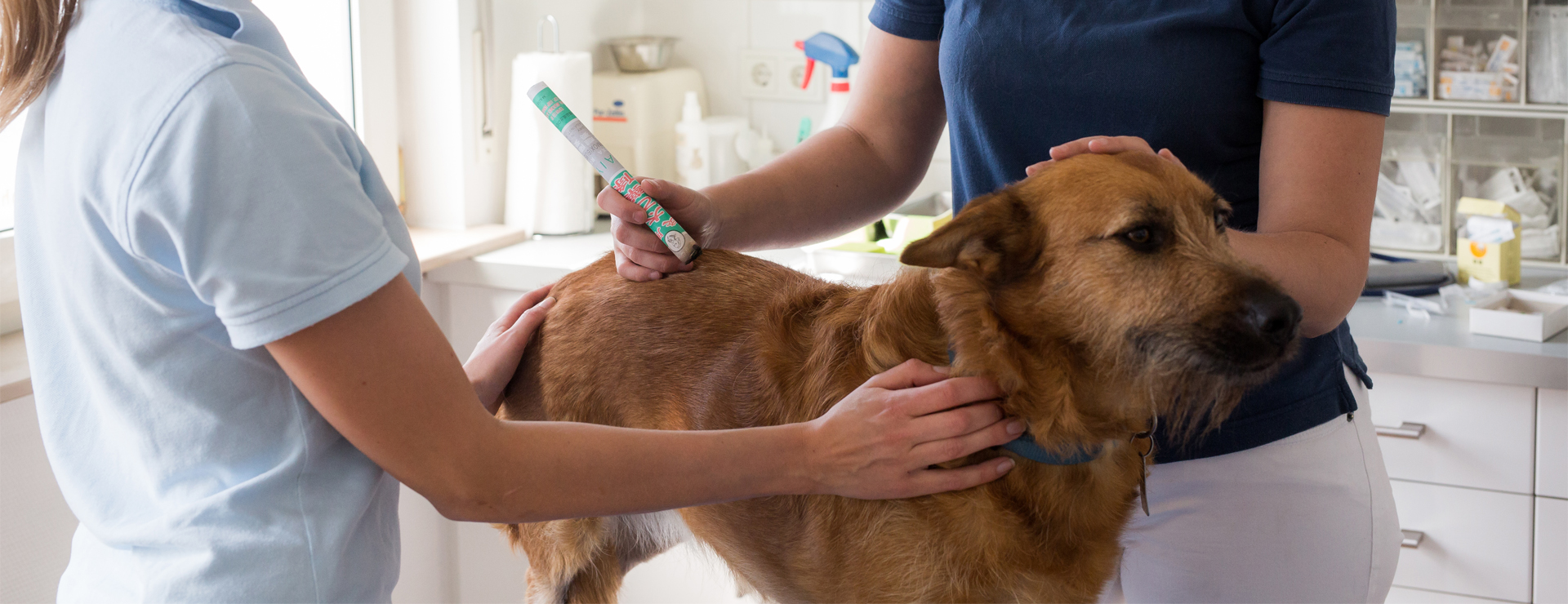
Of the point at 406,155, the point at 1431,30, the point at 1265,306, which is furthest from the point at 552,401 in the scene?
the point at 1431,30

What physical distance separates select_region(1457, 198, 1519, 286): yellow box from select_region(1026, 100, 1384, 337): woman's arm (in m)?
1.42

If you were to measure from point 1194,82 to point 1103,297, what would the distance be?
27 centimetres

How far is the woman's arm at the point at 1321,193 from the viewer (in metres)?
1.04

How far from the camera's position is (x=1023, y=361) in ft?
3.45

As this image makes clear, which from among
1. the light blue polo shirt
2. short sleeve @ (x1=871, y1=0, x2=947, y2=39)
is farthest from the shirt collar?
short sleeve @ (x1=871, y1=0, x2=947, y2=39)

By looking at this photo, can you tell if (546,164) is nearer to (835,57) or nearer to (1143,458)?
(835,57)

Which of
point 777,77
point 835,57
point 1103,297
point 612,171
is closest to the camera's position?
point 1103,297

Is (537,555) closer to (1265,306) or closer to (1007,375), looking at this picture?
(1007,375)

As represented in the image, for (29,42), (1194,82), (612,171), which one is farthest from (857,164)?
(29,42)

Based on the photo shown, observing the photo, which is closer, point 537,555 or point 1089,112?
point 1089,112

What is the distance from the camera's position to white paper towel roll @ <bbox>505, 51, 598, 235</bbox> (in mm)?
2631

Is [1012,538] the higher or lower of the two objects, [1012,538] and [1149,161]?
the lower

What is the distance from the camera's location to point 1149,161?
105cm

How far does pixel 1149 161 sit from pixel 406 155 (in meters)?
2.04
